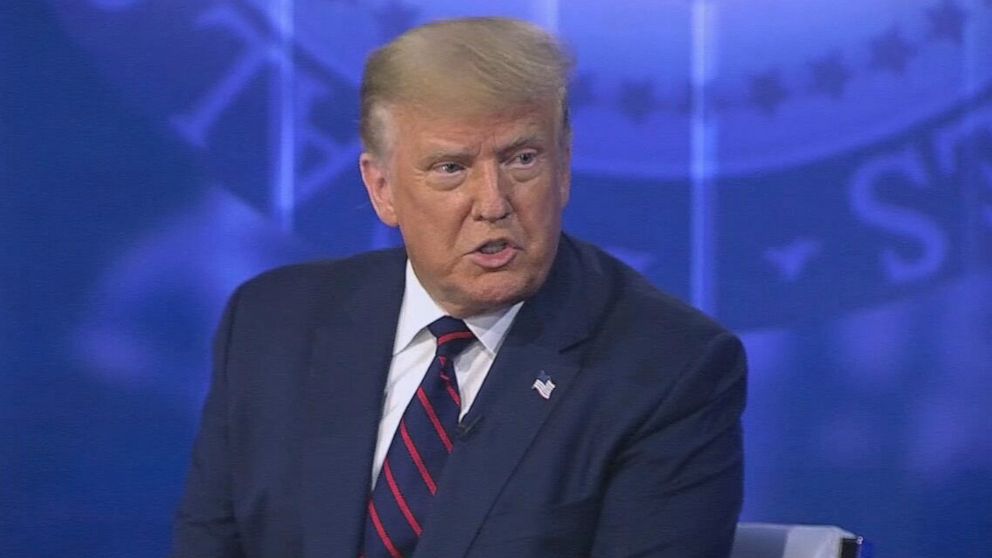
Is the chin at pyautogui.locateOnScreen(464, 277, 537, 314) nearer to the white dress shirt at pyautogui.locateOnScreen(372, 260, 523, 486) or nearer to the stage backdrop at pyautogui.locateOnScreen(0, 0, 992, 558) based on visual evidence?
the white dress shirt at pyautogui.locateOnScreen(372, 260, 523, 486)

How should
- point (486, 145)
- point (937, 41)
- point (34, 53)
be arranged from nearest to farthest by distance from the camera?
point (486, 145), point (937, 41), point (34, 53)

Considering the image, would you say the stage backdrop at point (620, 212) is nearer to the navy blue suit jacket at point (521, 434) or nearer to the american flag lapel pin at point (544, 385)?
the navy blue suit jacket at point (521, 434)

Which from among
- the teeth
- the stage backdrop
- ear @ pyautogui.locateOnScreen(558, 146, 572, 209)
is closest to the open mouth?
the teeth

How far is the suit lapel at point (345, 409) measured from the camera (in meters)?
2.02

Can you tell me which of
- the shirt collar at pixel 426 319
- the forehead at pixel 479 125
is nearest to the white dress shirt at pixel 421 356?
the shirt collar at pixel 426 319

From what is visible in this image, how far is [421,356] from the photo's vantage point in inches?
84.5

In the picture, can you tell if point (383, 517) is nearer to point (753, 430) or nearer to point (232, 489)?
point (232, 489)

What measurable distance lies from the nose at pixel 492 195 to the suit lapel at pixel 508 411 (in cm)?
18

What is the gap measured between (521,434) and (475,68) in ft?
1.49

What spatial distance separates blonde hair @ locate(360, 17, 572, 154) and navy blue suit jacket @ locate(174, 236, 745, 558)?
0.93 feet

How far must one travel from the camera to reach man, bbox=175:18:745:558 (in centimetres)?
197

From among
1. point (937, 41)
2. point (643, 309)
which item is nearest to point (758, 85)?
point (937, 41)

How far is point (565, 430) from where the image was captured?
200 centimetres

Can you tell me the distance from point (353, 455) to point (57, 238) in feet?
5.13
